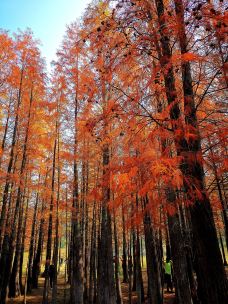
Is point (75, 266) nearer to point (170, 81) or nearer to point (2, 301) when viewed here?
point (2, 301)

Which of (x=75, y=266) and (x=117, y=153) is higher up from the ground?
(x=117, y=153)

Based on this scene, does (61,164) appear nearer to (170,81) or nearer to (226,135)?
(170,81)

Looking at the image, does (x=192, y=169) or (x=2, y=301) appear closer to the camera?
(x=192, y=169)

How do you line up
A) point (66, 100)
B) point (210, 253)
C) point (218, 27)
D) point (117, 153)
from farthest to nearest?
point (66, 100)
point (117, 153)
point (210, 253)
point (218, 27)

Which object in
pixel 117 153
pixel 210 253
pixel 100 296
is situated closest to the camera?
pixel 210 253

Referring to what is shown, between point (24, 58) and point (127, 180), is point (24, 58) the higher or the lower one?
the higher one

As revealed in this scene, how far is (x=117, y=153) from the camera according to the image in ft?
36.1

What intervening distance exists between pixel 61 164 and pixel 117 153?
4.68 meters

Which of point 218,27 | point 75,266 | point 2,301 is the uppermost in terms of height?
point 218,27

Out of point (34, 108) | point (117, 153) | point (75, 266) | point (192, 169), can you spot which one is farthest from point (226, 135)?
point (34, 108)

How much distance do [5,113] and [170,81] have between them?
12205 millimetres

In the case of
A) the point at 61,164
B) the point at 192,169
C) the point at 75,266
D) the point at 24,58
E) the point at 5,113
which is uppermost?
the point at 24,58

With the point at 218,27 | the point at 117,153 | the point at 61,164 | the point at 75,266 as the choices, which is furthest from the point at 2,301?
the point at 218,27

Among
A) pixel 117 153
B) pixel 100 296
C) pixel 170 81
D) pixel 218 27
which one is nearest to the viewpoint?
pixel 218 27
